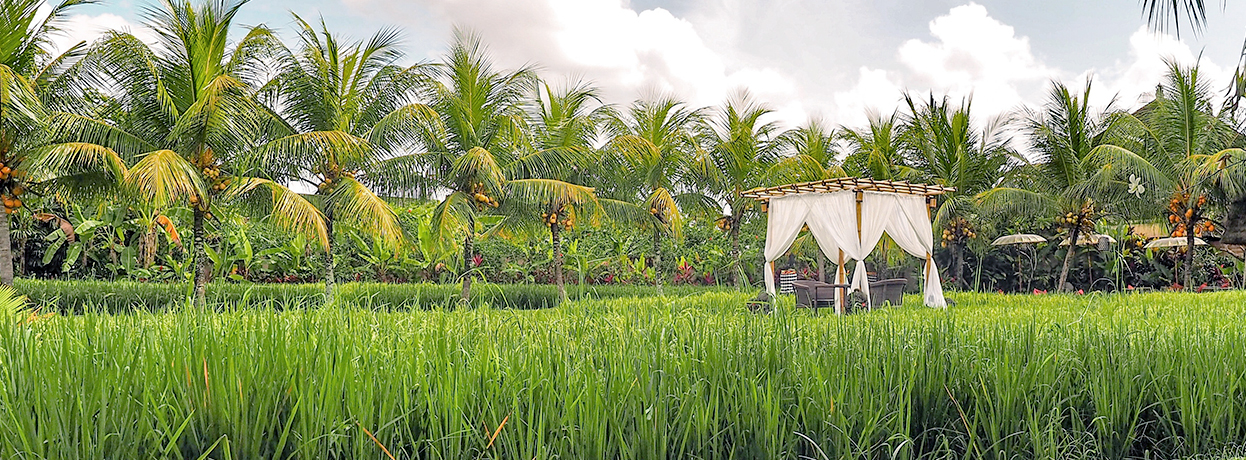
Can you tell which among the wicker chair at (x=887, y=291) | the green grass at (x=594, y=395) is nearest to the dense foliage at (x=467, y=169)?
the wicker chair at (x=887, y=291)

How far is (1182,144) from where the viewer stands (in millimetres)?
12758

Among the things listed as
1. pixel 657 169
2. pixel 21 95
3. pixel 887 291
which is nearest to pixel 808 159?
pixel 657 169

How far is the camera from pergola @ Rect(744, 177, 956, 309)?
9.15m

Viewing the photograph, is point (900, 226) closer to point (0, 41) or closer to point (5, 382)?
point (5, 382)

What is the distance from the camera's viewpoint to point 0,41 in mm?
7918

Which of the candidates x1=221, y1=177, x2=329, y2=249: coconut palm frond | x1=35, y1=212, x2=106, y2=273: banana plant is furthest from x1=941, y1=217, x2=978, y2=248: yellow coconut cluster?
x1=35, y1=212, x2=106, y2=273: banana plant

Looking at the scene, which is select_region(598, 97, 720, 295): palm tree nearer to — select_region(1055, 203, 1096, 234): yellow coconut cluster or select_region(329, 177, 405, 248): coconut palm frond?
select_region(329, 177, 405, 248): coconut palm frond

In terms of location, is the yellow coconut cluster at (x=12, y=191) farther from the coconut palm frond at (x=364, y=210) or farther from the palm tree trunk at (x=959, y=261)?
the palm tree trunk at (x=959, y=261)

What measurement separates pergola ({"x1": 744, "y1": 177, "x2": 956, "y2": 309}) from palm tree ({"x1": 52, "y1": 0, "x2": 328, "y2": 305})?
5767 mm

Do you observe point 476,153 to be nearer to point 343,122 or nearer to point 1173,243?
point 343,122

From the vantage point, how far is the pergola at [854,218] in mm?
9148

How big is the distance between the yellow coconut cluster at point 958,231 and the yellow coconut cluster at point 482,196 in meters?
9.78

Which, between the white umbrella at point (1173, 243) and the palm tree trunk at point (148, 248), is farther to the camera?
the white umbrella at point (1173, 243)

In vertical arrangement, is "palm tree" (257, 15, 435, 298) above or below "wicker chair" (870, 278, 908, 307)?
above
